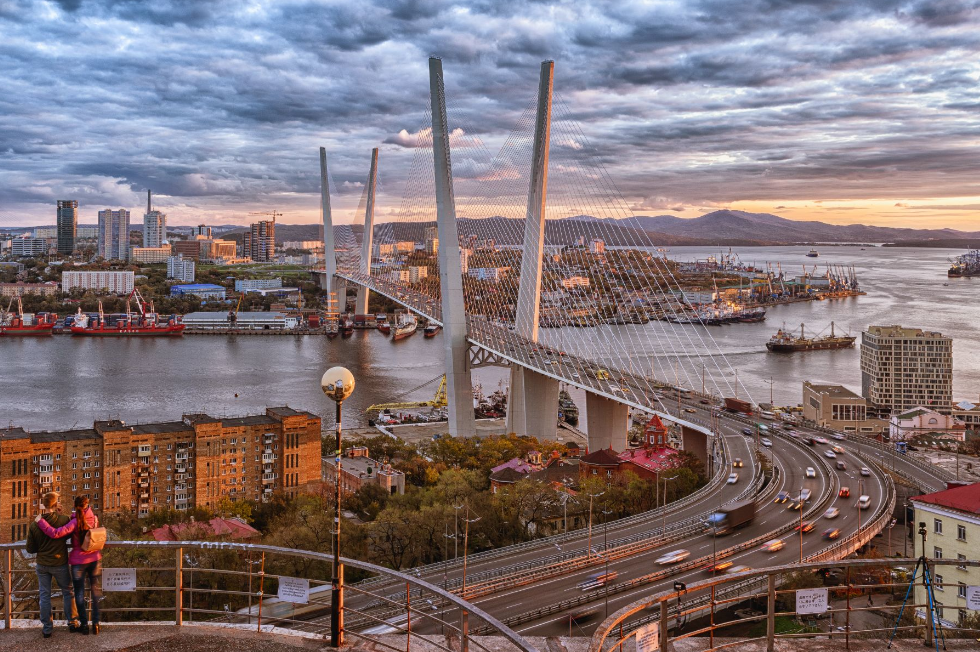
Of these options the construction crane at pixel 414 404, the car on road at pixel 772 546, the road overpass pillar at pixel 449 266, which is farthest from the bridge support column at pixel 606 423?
the construction crane at pixel 414 404

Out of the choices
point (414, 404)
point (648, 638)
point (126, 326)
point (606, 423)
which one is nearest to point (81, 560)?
point (648, 638)

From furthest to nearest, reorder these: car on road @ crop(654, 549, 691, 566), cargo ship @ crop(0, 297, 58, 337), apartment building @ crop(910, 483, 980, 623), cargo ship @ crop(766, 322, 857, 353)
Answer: cargo ship @ crop(0, 297, 58, 337) < cargo ship @ crop(766, 322, 857, 353) < car on road @ crop(654, 549, 691, 566) < apartment building @ crop(910, 483, 980, 623)

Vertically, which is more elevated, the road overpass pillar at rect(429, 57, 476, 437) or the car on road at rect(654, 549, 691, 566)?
the road overpass pillar at rect(429, 57, 476, 437)

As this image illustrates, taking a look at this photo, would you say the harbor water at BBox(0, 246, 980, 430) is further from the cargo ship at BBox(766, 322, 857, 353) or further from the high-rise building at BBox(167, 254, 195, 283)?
the high-rise building at BBox(167, 254, 195, 283)

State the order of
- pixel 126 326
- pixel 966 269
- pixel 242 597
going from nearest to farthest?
pixel 242 597 < pixel 126 326 < pixel 966 269

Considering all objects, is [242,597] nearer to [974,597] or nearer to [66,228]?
[974,597]

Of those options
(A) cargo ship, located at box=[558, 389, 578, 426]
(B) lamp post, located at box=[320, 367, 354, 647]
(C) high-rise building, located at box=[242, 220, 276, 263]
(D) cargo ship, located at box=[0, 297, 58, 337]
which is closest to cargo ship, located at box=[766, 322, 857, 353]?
(A) cargo ship, located at box=[558, 389, 578, 426]

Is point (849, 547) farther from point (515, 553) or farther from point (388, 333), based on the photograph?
point (388, 333)

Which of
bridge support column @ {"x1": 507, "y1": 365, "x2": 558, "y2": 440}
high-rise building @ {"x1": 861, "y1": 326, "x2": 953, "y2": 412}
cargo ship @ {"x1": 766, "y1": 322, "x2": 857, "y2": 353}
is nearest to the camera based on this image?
bridge support column @ {"x1": 507, "y1": 365, "x2": 558, "y2": 440}
